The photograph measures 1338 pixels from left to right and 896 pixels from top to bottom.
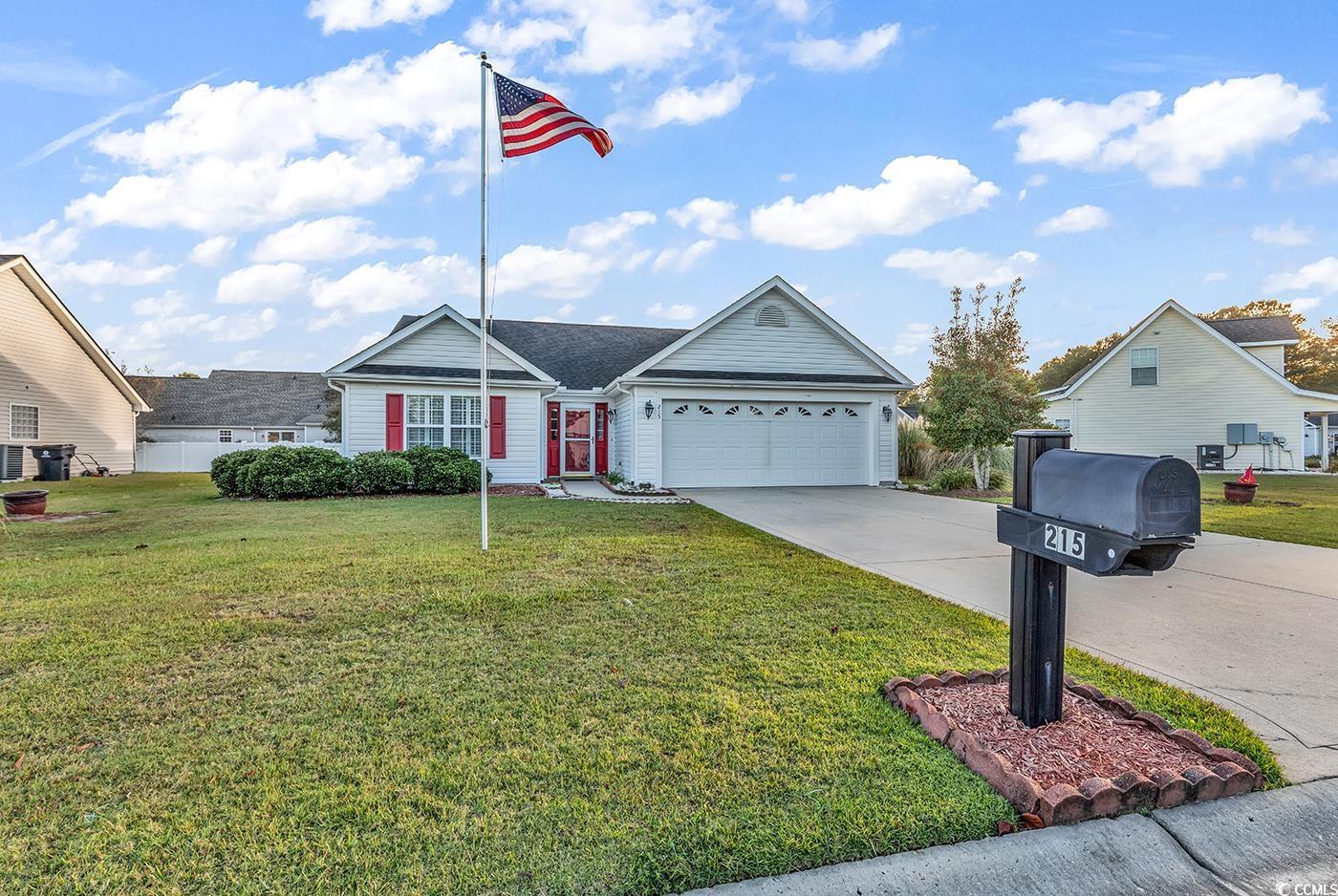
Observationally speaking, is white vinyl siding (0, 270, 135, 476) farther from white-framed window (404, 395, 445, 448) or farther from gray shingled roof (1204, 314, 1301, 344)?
gray shingled roof (1204, 314, 1301, 344)

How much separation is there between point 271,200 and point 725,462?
12076 millimetres

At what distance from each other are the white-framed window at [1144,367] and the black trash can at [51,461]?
118 feet

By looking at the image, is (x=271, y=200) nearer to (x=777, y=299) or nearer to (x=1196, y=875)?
(x=777, y=299)

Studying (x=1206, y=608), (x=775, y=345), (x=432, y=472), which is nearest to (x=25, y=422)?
(x=432, y=472)

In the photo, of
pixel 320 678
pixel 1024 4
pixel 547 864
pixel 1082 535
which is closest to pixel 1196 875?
pixel 1082 535

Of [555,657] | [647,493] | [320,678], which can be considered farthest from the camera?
[647,493]

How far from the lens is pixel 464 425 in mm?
14562

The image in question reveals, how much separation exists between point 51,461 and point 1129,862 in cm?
2493

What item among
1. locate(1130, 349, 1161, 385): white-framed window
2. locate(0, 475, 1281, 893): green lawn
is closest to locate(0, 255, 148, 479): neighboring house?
locate(0, 475, 1281, 893): green lawn

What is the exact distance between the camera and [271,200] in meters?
13.8

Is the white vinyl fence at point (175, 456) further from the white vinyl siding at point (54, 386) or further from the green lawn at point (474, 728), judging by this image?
the green lawn at point (474, 728)

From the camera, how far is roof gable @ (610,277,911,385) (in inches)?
577

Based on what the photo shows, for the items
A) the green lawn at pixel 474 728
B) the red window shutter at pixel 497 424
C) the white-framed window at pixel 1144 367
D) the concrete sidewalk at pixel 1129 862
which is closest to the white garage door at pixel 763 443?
the red window shutter at pixel 497 424

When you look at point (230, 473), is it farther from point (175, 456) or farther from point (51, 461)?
point (175, 456)
